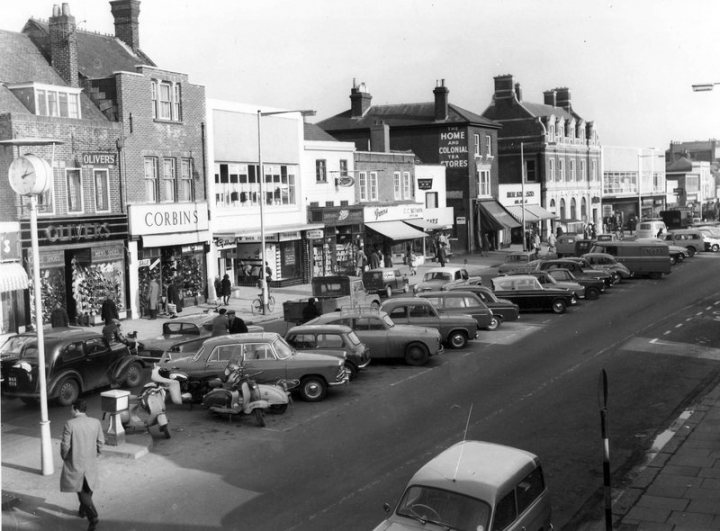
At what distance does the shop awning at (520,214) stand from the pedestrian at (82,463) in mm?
61163

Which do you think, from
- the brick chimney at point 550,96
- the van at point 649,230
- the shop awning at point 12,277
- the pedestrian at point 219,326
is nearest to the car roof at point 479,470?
the pedestrian at point 219,326

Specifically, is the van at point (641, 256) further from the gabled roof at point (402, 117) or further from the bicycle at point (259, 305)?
the gabled roof at point (402, 117)

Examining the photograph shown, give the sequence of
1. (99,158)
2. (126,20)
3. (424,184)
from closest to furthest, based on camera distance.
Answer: (99,158) < (126,20) < (424,184)

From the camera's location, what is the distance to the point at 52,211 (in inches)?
1234

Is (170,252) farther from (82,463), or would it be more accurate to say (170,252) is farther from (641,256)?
(82,463)

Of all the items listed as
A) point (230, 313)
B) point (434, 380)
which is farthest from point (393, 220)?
point (434, 380)

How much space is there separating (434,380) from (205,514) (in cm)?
A: 981

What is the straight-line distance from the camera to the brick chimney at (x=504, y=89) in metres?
80.2

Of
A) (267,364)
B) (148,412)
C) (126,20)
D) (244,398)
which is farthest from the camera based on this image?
(126,20)

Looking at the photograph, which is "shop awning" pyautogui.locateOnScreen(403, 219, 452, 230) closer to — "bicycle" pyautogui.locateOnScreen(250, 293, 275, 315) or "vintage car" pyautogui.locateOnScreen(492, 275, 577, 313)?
"bicycle" pyautogui.locateOnScreen(250, 293, 275, 315)

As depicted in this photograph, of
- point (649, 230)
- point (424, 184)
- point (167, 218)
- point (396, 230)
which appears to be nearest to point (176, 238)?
point (167, 218)

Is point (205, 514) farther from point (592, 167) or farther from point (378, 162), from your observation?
point (592, 167)

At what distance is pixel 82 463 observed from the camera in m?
12.1

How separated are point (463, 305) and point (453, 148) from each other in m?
40.3
